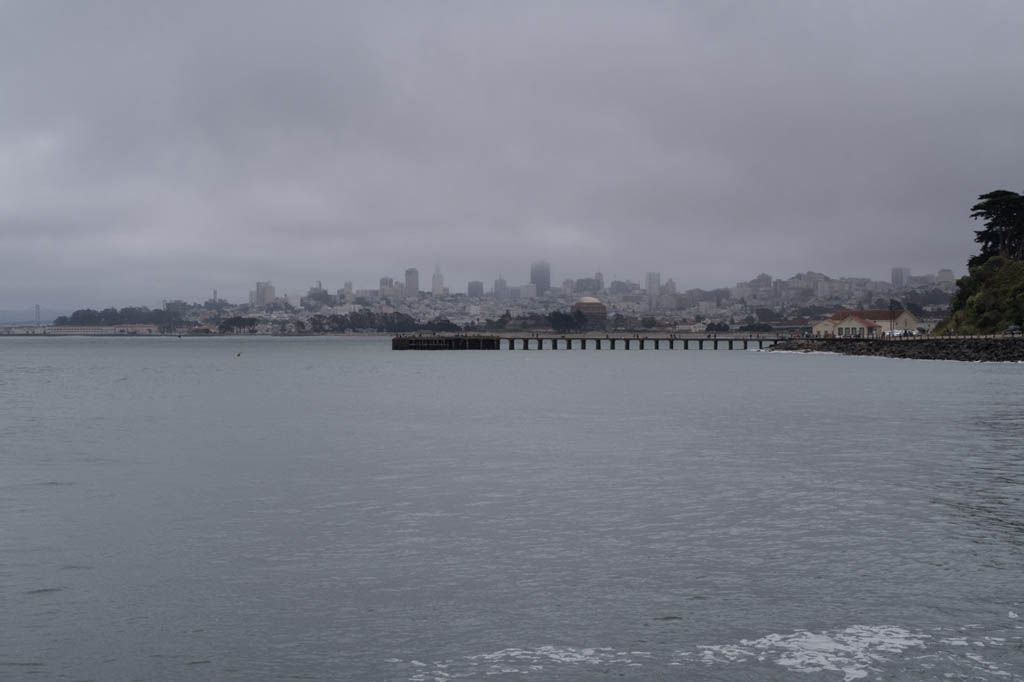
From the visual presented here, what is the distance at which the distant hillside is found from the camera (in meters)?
117

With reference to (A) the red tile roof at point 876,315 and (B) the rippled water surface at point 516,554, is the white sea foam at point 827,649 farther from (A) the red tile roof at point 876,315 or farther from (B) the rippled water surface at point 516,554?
(A) the red tile roof at point 876,315

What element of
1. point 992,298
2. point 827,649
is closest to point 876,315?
point 992,298

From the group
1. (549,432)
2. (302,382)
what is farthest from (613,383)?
(549,432)

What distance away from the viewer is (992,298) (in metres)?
122

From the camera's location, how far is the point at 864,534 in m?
19.4

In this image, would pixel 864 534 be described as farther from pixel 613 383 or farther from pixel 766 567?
pixel 613 383

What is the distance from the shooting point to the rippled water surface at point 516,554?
1248cm

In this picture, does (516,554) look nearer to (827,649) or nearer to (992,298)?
(827,649)

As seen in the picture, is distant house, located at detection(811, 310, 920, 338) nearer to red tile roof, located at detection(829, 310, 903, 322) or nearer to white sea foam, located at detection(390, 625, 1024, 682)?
red tile roof, located at detection(829, 310, 903, 322)

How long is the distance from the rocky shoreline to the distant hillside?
5.14 meters

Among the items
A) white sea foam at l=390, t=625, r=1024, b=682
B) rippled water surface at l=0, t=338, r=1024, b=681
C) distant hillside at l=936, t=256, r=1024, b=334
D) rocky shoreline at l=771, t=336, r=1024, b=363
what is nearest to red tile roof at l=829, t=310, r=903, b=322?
rocky shoreline at l=771, t=336, r=1024, b=363

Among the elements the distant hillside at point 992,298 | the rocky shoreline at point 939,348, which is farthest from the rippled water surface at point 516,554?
the distant hillside at point 992,298

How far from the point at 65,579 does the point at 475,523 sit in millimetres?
7955

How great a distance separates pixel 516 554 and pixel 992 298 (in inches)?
4714
